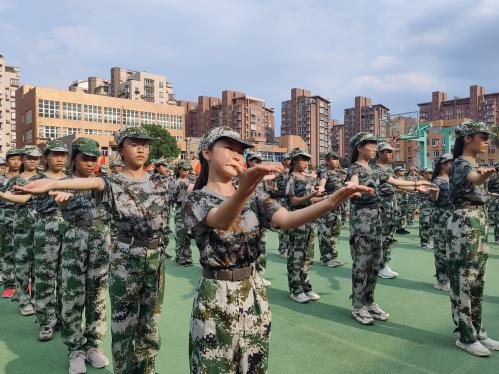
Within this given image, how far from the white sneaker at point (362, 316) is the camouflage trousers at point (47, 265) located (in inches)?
140

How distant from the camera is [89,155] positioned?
12.7 feet

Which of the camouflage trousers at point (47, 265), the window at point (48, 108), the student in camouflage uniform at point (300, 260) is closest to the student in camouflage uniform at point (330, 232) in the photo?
the student in camouflage uniform at point (300, 260)

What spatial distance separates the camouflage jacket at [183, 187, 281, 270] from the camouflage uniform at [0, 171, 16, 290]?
5438 millimetres

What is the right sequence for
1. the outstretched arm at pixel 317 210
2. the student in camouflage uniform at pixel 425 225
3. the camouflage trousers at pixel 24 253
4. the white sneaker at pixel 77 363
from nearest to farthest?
the outstretched arm at pixel 317 210 < the white sneaker at pixel 77 363 < the camouflage trousers at pixel 24 253 < the student in camouflage uniform at pixel 425 225

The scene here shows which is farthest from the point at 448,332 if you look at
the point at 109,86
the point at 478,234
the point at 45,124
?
the point at 109,86

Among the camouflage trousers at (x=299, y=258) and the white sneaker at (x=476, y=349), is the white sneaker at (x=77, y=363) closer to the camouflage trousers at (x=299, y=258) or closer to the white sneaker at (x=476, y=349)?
the camouflage trousers at (x=299, y=258)

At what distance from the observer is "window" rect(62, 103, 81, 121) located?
5709 cm

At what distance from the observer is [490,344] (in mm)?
4055

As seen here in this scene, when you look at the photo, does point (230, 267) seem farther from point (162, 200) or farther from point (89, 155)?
point (89, 155)

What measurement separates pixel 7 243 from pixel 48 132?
55307mm

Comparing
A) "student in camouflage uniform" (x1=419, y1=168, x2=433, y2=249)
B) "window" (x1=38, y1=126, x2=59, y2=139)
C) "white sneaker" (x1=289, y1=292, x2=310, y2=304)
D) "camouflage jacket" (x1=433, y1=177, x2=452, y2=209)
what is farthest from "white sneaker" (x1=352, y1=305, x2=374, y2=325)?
"window" (x1=38, y1=126, x2=59, y2=139)

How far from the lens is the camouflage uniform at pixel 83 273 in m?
3.83

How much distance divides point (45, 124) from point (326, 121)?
243 ft

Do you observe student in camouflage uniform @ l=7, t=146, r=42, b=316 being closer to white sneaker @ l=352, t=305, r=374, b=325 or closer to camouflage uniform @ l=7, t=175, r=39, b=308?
camouflage uniform @ l=7, t=175, r=39, b=308
